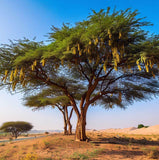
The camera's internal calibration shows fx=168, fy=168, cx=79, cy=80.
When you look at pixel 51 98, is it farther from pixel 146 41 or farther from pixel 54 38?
pixel 146 41

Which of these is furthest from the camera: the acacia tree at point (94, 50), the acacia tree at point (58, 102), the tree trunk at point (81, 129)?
the acacia tree at point (58, 102)

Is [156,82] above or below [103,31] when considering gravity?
below

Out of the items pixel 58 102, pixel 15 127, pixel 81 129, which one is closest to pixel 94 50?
pixel 81 129

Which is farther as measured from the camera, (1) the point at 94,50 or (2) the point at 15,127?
(2) the point at 15,127

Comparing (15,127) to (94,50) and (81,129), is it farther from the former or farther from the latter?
(94,50)

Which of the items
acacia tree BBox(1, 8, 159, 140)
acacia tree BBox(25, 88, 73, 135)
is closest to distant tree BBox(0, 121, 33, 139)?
acacia tree BBox(25, 88, 73, 135)

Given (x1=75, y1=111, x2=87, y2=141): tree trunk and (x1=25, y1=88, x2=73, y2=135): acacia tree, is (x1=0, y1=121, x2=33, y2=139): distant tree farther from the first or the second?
(x1=75, y1=111, x2=87, y2=141): tree trunk

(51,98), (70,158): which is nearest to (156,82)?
(70,158)

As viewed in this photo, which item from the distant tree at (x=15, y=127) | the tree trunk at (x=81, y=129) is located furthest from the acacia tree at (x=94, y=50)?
the distant tree at (x=15, y=127)

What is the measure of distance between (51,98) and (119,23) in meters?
15.4

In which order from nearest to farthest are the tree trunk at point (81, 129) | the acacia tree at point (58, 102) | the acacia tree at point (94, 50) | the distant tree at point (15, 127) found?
the acacia tree at point (94, 50) → the tree trunk at point (81, 129) → the acacia tree at point (58, 102) → the distant tree at point (15, 127)

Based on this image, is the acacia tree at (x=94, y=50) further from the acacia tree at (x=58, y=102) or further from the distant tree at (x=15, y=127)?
the distant tree at (x=15, y=127)

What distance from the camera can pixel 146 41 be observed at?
1130cm

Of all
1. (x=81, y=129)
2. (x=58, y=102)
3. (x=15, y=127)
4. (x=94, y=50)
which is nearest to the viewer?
(x=94, y=50)
